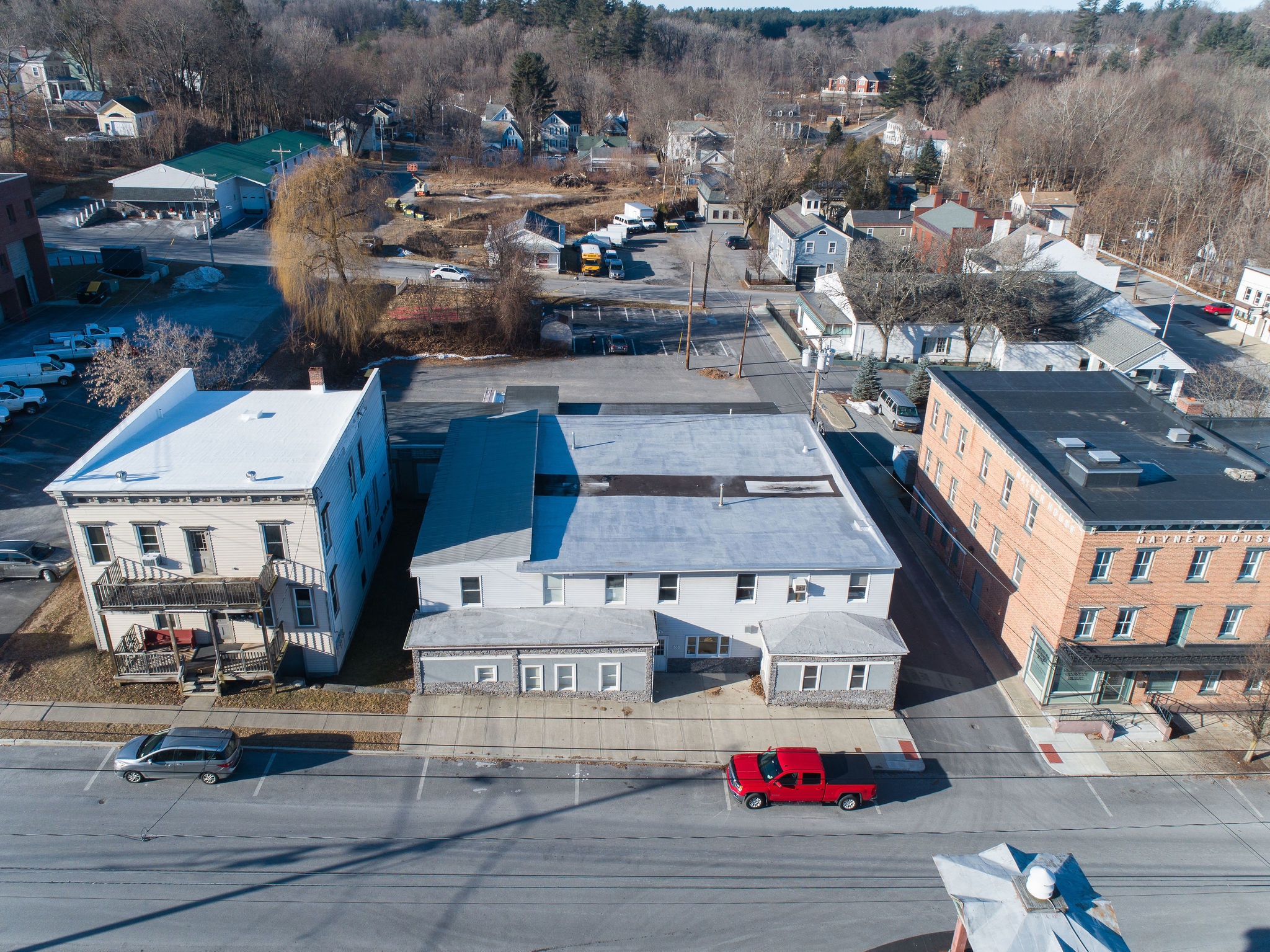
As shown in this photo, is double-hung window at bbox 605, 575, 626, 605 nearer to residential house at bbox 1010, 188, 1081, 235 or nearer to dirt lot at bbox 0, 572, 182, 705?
dirt lot at bbox 0, 572, 182, 705

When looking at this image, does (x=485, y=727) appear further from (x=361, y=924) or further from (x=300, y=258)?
(x=300, y=258)

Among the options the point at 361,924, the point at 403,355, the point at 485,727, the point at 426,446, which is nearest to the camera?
the point at 361,924

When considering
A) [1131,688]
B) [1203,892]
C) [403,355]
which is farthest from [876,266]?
[1203,892]

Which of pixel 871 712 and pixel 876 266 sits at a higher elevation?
pixel 876 266

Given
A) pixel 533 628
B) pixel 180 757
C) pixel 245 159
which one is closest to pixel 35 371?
pixel 180 757

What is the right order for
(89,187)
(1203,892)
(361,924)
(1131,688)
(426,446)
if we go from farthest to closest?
(89,187), (426,446), (1131,688), (1203,892), (361,924)

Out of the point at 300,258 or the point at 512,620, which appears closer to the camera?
the point at 512,620

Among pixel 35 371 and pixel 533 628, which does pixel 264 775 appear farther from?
pixel 35 371

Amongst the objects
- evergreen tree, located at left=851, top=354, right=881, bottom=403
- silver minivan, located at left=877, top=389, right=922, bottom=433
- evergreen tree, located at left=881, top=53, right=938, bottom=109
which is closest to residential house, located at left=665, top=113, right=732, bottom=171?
evergreen tree, located at left=881, top=53, right=938, bottom=109

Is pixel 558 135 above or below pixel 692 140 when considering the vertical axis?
below
